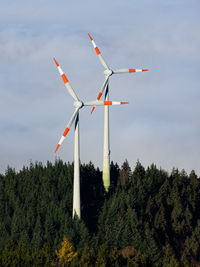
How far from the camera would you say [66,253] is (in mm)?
120688

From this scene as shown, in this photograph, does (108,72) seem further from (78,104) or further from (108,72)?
(78,104)

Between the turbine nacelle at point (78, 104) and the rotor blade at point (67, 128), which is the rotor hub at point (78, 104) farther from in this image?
the rotor blade at point (67, 128)

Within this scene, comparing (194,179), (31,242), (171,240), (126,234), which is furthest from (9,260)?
(194,179)

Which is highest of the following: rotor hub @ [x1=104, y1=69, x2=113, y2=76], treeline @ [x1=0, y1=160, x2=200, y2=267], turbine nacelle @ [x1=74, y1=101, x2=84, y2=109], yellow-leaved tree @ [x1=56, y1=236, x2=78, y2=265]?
rotor hub @ [x1=104, y1=69, x2=113, y2=76]

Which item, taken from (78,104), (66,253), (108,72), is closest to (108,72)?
(108,72)

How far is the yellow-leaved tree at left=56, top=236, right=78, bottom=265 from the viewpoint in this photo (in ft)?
392

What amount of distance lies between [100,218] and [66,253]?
58.6ft

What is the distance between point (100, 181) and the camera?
156375mm

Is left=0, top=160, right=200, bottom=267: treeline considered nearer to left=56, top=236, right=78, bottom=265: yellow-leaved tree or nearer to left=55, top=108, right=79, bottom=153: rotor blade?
left=56, top=236, right=78, bottom=265: yellow-leaved tree

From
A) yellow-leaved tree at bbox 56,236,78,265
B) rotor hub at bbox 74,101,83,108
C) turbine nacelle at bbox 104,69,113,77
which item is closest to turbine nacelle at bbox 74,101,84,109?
rotor hub at bbox 74,101,83,108

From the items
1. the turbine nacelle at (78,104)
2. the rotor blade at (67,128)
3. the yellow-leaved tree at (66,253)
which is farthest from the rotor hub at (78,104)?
the yellow-leaved tree at (66,253)

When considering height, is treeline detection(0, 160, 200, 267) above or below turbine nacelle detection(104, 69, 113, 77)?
below

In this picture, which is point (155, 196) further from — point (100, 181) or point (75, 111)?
point (75, 111)

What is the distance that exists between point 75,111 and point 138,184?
3396cm
